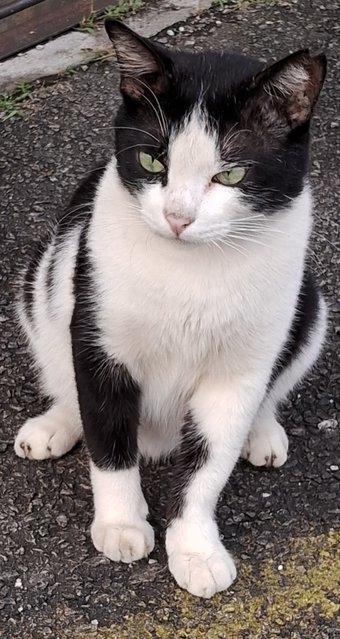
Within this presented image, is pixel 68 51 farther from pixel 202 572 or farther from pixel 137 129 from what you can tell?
pixel 202 572

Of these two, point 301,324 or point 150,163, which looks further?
point 301,324

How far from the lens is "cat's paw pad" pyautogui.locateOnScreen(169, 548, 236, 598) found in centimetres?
245

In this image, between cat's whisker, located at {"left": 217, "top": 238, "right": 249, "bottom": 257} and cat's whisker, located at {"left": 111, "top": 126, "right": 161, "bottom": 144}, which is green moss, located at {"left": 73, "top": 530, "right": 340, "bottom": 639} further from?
cat's whisker, located at {"left": 111, "top": 126, "right": 161, "bottom": 144}

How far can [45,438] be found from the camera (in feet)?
9.06

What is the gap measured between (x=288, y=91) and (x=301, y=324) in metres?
0.79

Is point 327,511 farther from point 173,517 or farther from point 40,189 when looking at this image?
point 40,189

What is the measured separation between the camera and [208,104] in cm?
207

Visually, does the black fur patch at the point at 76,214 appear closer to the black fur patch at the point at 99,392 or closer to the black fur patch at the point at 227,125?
the black fur patch at the point at 99,392

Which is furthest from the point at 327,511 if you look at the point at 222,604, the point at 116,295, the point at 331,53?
the point at 331,53

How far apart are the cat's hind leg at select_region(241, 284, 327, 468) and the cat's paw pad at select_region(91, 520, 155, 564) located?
409mm

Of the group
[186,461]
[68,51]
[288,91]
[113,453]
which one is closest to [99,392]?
[113,453]

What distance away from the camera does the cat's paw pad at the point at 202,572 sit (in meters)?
2.45

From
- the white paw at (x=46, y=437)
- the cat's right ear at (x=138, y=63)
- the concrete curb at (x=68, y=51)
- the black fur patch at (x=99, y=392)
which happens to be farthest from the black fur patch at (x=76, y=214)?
the concrete curb at (x=68, y=51)

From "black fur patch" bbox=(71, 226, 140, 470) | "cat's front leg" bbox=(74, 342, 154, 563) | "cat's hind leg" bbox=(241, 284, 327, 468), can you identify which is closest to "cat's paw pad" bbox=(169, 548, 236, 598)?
"cat's front leg" bbox=(74, 342, 154, 563)
